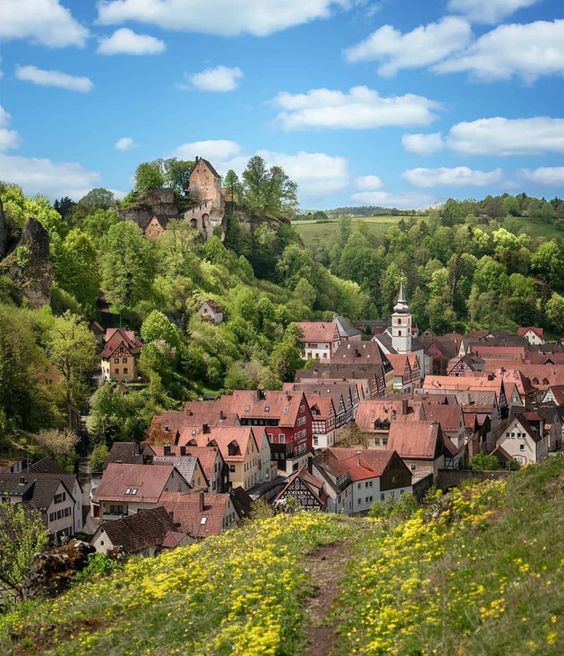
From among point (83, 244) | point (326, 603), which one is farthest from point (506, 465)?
point (326, 603)

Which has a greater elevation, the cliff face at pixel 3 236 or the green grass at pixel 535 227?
the green grass at pixel 535 227

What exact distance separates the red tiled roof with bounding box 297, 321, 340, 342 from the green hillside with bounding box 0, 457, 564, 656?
6737 centimetres

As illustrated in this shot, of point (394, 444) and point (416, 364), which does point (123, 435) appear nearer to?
point (394, 444)

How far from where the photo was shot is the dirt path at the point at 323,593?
14273 millimetres

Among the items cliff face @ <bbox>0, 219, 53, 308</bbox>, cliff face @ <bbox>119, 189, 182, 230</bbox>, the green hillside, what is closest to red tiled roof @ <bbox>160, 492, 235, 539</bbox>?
the green hillside

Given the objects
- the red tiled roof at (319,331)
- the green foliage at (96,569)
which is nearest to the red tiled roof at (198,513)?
the green foliage at (96,569)

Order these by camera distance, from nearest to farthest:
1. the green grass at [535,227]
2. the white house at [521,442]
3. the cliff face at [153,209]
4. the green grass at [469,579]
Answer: the green grass at [469,579] < the white house at [521,442] < the cliff face at [153,209] < the green grass at [535,227]

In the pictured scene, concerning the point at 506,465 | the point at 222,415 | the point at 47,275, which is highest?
the point at 47,275

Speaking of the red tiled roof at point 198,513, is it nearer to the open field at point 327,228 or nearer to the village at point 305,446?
the village at point 305,446

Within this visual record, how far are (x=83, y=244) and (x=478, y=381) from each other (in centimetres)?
3476

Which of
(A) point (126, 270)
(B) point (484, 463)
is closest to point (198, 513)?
(B) point (484, 463)

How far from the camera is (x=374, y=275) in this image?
129 m

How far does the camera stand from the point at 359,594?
15500mm

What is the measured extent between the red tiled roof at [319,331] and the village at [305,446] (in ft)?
0.46
